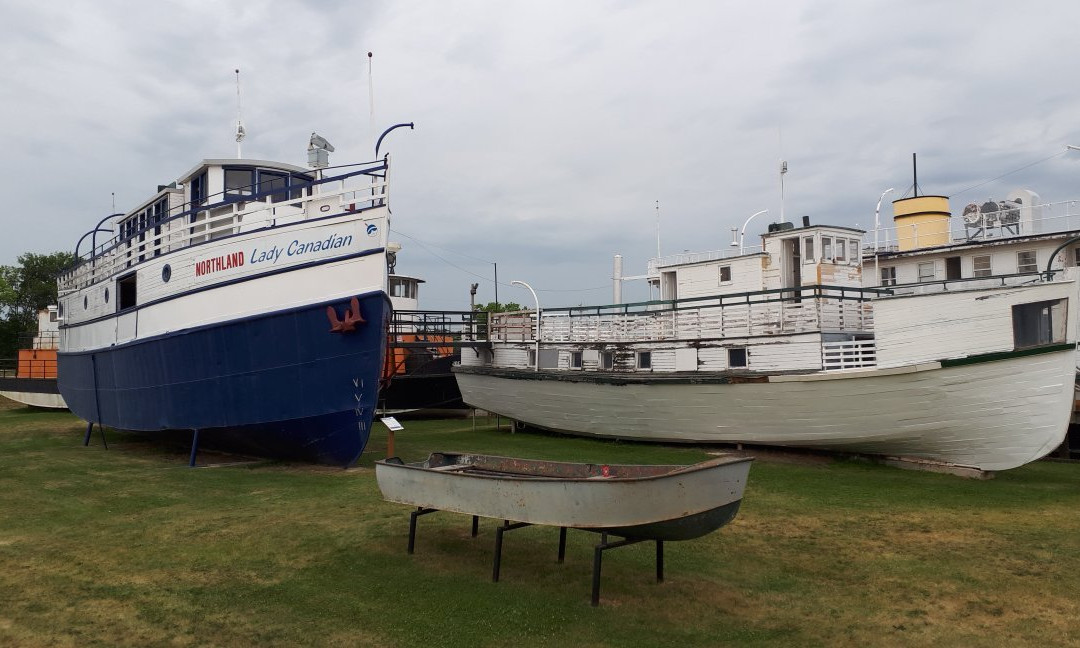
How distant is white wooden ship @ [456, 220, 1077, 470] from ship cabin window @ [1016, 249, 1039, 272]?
5.27m

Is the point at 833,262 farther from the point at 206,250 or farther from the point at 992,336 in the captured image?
the point at 206,250

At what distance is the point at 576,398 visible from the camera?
734 inches

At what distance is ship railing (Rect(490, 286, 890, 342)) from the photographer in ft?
51.8

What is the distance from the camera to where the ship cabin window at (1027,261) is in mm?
20441

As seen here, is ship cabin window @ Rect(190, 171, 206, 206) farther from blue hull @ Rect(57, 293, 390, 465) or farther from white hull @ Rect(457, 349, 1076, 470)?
white hull @ Rect(457, 349, 1076, 470)

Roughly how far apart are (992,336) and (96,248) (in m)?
21.4

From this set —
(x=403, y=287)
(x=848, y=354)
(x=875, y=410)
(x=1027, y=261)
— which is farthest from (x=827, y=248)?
(x=403, y=287)

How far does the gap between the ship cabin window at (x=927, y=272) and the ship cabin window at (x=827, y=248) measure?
16.5 ft

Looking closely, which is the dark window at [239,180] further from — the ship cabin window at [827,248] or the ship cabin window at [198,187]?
the ship cabin window at [827,248]

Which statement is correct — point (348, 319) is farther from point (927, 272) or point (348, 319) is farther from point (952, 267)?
point (952, 267)

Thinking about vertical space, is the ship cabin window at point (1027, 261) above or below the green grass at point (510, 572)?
above

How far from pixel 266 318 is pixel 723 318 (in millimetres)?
9718

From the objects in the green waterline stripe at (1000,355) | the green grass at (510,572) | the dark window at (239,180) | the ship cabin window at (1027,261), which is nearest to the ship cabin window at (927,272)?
the ship cabin window at (1027,261)

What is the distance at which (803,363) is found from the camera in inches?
597
